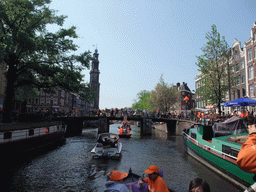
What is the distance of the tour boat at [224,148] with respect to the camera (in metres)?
10.8

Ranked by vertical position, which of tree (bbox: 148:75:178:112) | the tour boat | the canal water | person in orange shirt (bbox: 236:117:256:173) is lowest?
the canal water

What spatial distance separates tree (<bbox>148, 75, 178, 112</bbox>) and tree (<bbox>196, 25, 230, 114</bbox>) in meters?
29.8

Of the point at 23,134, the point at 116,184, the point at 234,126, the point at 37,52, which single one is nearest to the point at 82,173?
the point at 23,134

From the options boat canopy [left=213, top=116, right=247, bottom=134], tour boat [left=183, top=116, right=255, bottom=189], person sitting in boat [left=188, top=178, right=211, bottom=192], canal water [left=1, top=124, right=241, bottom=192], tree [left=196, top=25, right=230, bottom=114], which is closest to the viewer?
person sitting in boat [left=188, top=178, right=211, bottom=192]

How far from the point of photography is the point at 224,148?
1236 cm

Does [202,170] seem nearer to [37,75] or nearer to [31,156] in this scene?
[31,156]

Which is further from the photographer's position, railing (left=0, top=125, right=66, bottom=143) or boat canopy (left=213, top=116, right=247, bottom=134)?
railing (left=0, top=125, right=66, bottom=143)

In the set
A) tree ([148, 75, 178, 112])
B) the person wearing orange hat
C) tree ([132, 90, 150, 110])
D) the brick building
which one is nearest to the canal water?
the person wearing orange hat

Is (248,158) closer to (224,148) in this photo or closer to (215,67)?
(224,148)

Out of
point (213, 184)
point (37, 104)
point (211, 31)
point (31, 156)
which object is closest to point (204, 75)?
point (211, 31)

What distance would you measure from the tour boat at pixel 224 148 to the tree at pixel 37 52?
604 inches

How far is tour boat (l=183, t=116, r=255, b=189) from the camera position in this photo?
10805 mm

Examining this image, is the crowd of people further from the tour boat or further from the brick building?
the brick building

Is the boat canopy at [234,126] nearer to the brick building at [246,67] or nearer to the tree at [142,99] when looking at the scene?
the brick building at [246,67]
